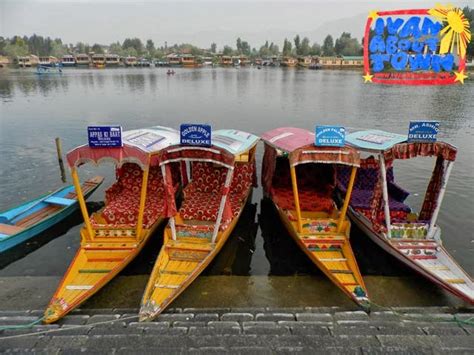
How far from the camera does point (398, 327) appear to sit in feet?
22.9

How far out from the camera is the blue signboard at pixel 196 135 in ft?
29.7

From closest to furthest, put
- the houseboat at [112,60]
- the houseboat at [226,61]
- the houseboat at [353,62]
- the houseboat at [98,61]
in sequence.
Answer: the houseboat at [353,62] < the houseboat at [98,61] < the houseboat at [112,60] < the houseboat at [226,61]

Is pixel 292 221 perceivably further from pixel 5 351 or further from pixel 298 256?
pixel 5 351

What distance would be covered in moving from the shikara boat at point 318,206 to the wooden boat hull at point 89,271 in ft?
16.2

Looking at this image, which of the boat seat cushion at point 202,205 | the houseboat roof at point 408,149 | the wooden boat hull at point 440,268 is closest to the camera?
the wooden boat hull at point 440,268

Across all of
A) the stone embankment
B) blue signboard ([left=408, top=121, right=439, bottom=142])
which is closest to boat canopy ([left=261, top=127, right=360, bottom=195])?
blue signboard ([left=408, top=121, right=439, bottom=142])

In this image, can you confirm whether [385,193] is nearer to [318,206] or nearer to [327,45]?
[318,206]

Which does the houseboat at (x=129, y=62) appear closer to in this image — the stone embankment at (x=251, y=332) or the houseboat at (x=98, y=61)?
the houseboat at (x=98, y=61)

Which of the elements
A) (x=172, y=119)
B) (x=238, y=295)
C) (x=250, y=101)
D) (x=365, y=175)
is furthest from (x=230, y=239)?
(x=250, y=101)

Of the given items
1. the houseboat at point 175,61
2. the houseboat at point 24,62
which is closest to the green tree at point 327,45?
the houseboat at point 175,61

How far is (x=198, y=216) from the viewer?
1151 centimetres

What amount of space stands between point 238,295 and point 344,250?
3.47 metres

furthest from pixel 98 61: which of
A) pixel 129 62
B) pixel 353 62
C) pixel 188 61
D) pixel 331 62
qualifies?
pixel 353 62

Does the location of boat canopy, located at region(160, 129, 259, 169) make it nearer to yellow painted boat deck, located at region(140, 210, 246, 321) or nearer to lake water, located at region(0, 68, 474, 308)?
yellow painted boat deck, located at region(140, 210, 246, 321)
